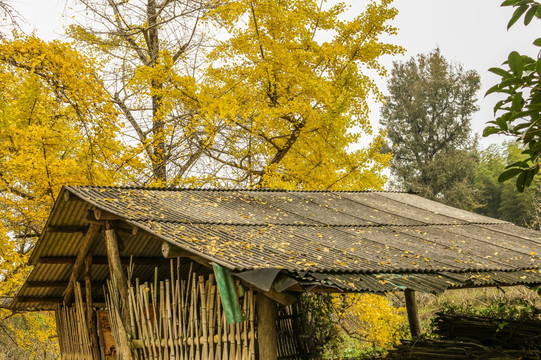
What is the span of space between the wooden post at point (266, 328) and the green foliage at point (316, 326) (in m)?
3.16

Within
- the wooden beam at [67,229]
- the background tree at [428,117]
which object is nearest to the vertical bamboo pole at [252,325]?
the wooden beam at [67,229]

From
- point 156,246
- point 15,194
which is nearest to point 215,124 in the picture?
point 15,194

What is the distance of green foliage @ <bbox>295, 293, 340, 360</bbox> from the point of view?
8.30 meters

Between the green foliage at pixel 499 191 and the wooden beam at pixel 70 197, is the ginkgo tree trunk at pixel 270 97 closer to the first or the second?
the wooden beam at pixel 70 197

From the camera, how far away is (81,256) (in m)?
7.55

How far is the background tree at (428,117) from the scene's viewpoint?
30522 millimetres

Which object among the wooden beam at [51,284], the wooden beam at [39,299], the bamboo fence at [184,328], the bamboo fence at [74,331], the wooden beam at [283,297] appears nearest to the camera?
the wooden beam at [283,297]

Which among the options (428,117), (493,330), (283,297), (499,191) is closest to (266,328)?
(283,297)

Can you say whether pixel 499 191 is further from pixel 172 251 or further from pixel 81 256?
pixel 172 251

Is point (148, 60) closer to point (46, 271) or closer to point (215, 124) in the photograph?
point (215, 124)

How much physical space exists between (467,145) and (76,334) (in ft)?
88.3

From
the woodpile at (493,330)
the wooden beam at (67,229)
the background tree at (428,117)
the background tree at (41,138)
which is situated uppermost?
the background tree at (428,117)

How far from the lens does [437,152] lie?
31.2m

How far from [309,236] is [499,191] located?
25.6 meters
